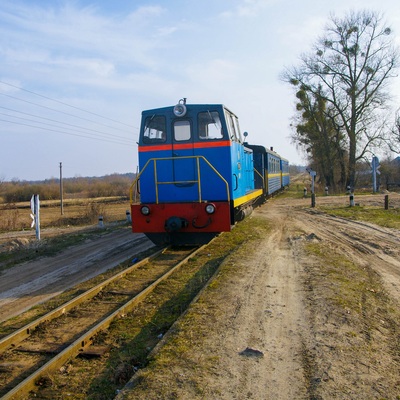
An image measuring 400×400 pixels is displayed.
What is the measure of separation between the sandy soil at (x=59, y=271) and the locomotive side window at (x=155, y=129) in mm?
2876

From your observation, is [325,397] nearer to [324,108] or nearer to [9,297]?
[9,297]

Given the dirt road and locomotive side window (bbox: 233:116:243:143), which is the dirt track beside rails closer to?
the dirt road

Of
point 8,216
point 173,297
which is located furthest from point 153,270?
point 8,216

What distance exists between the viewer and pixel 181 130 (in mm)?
9180

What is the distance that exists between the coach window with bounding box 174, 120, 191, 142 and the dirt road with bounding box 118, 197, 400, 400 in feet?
10.4

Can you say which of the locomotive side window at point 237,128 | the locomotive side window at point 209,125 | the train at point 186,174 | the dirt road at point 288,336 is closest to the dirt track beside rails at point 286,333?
the dirt road at point 288,336

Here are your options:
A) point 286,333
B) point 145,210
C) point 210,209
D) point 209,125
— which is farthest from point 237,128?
point 286,333

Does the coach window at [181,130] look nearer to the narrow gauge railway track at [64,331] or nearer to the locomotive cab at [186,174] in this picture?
the locomotive cab at [186,174]

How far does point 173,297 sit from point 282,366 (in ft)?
8.56

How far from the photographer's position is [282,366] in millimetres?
3482

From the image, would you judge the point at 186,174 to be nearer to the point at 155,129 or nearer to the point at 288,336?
the point at 155,129

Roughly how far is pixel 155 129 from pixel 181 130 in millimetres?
656

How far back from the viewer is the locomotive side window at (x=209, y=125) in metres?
9.02

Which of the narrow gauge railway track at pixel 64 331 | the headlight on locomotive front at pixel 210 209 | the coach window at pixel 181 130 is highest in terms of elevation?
the coach window at pixel 181 130
